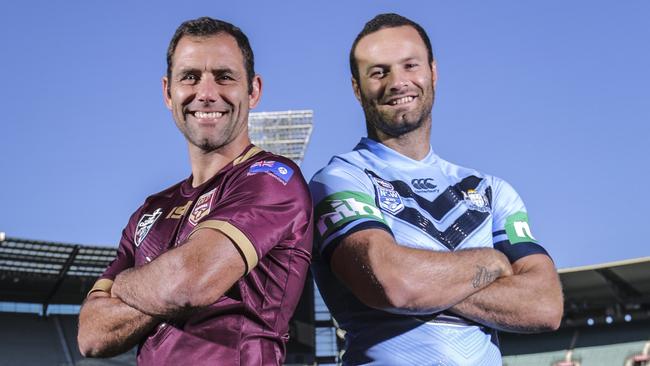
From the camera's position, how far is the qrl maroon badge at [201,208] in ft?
8.86

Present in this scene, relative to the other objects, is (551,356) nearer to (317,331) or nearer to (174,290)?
(317,331)

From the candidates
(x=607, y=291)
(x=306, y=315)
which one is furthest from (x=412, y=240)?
(x=306, y=315)

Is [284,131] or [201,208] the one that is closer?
[201,208]

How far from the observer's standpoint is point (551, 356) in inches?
1056

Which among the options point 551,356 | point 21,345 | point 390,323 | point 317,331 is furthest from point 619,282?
point 390,323

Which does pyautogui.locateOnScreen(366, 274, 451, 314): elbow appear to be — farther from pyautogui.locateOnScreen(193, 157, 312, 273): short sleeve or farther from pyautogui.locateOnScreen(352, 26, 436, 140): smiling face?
pyautogui.locateOnScreen(352, 26, 436, 140): smiling face

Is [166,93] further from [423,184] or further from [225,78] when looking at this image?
[423,184]

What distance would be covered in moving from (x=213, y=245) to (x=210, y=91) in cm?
63

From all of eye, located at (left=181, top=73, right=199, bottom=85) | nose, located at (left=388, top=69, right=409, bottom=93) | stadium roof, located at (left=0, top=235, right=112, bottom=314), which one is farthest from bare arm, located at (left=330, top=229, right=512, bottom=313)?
stadium roof, located at (left=0, top=235, right=112, bottom=314)

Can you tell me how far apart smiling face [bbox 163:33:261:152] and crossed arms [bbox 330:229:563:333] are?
1.91ft

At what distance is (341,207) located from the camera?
114 inches

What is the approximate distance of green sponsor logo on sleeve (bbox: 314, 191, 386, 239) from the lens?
285 cm

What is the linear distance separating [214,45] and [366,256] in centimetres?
91

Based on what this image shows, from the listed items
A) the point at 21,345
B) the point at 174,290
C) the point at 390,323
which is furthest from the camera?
the point at 21,345
